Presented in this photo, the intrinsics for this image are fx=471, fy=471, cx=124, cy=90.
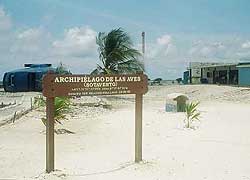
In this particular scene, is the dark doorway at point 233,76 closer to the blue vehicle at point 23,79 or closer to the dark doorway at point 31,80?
the blue vehicle at point 23,79

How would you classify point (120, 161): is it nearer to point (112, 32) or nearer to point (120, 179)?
point (120, 179)

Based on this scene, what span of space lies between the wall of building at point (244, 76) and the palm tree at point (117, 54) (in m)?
17.4

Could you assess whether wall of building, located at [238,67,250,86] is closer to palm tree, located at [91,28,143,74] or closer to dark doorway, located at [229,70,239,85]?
dark doorway, located at [229,70,239,85]

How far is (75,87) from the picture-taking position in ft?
26.3

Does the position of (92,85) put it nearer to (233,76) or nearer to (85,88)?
(85,88)

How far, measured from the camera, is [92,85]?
26.9 ft

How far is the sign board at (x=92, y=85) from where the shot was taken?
7746mm

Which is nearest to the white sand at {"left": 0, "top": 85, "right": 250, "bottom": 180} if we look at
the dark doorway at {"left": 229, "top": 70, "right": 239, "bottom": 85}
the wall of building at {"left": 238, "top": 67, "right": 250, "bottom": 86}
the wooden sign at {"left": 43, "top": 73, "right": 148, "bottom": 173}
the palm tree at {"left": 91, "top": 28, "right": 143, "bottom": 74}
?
the wooden sign at {"left": 43, "top": 73, "right": 148, "bottom": 173}

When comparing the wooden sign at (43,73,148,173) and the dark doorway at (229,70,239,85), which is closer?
the wooden sign at (43,73,148,173)

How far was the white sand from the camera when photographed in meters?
7.72

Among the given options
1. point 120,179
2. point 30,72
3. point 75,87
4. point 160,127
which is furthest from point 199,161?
point 30,72

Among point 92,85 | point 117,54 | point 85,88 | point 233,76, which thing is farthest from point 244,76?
point 85,88

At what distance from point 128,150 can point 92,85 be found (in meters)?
2.27

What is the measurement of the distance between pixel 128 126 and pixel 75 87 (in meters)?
6.46
